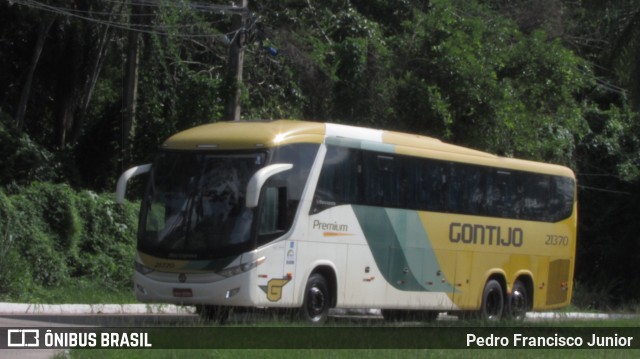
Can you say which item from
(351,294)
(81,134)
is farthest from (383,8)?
(351,294)

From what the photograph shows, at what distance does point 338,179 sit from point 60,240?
873cm

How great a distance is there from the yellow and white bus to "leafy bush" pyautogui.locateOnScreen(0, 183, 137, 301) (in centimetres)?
481

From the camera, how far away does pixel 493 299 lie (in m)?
21.4

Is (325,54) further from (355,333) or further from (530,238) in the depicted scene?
(355,333)

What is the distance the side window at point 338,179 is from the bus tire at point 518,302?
564 cm

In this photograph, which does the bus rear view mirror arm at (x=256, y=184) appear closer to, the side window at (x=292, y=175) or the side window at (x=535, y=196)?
the side window at (x=292, y=175)

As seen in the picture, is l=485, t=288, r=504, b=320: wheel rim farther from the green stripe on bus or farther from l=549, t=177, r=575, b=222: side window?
l=549, t=177, r=575, b=222: side window

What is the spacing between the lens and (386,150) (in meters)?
18.7

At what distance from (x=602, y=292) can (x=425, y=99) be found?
11032mm

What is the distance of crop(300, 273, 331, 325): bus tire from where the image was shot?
16812 mm

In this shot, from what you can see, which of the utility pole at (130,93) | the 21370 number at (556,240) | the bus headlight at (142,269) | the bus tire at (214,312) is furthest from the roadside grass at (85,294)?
the 21370 number at (556,240)

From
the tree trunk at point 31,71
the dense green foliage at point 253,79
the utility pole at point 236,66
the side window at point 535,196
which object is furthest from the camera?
the tree trunk at point 31,71

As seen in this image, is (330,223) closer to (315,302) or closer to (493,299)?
(315,302)

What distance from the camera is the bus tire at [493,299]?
824 inches
